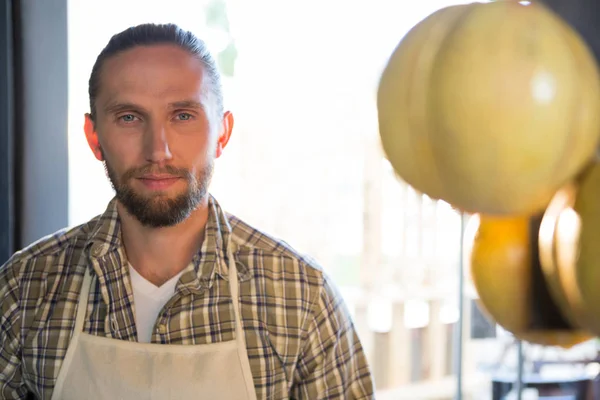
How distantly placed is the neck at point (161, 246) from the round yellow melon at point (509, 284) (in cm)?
113

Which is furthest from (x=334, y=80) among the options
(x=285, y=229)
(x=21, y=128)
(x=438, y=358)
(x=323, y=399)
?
(x=323, y=399)

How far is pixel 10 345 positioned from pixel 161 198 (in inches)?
16.7

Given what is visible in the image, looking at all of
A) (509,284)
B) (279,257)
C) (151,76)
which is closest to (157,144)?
(151,76)

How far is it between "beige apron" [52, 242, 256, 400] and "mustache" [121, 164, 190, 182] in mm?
293

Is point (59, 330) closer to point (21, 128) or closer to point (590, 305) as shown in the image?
point (21, 128)

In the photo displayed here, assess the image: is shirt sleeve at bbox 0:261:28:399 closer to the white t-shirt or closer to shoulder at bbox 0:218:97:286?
shoulder at bbox 0:218:97:286

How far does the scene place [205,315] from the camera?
1279 millimetres

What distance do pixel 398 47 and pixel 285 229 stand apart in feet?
10.4

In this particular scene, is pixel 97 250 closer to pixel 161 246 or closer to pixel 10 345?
pixel 161 246

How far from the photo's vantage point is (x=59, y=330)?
50.8 inches

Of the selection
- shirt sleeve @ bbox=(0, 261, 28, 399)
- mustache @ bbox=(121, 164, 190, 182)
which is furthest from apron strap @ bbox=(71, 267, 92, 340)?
mustache @ bbox=(121, 164, 190, 182)

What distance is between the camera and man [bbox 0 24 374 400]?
124 centimetres

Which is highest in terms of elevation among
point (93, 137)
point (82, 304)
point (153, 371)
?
point (93, 137)

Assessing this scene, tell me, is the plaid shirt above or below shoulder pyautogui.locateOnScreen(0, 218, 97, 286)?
below
